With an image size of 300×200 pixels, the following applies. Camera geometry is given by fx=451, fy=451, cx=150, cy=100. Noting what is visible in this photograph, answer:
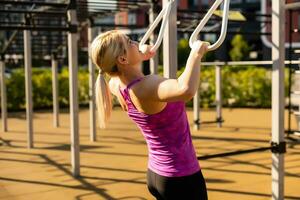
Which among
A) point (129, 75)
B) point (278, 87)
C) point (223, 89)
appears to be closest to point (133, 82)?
point (129, 75)

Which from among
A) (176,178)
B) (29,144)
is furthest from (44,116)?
(176,178)

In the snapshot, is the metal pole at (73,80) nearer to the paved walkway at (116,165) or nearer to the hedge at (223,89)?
the paved walkway at (116,165)

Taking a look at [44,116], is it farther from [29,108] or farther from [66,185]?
[66,185]

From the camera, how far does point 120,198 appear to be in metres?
4.47

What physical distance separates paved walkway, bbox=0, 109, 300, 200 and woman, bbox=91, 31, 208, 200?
2.30 meters

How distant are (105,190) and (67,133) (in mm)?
4362

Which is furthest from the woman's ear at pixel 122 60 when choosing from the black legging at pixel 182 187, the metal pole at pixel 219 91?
the metal pole at pixel 219 91

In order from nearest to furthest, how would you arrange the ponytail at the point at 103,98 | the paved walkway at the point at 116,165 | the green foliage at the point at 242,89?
1. the ponytail at the point at 103,98
2. the paved walkway at the point at 116,165
3. the green foliage at the point at 242,89

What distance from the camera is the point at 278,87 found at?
12.4 ft

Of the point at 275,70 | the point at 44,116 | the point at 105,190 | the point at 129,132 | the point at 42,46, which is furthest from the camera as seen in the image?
the point at 44,116

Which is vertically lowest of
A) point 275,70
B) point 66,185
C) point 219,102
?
point 66,185

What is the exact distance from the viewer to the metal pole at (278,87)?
374 centimetres

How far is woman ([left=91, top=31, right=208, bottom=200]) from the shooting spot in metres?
2.06

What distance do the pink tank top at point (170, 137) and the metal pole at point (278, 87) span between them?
1774 millimetres
